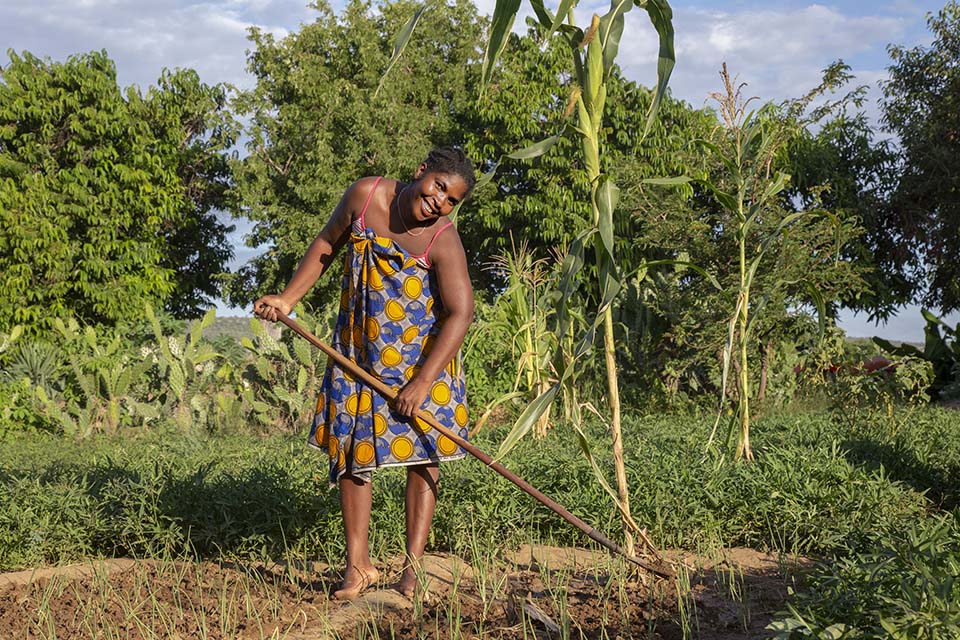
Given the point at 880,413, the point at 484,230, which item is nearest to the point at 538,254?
the point at 484,230

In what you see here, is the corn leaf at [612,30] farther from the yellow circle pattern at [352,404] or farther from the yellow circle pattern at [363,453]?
the yellow circle pattern at [363,453]

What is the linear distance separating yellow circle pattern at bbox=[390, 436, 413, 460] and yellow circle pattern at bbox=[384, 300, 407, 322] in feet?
1.43

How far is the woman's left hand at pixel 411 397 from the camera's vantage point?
3295 millimetres

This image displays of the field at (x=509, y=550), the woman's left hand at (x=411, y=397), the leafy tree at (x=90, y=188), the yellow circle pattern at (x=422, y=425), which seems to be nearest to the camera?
the field at (x=509, y=550)

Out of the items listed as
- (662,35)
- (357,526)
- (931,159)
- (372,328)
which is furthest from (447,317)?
(931,159)

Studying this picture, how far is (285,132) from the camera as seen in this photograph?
2100cm

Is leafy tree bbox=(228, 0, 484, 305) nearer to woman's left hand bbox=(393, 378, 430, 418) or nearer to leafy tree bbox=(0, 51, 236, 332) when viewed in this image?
leafy tree bbox=(0, 51, 236, 332)

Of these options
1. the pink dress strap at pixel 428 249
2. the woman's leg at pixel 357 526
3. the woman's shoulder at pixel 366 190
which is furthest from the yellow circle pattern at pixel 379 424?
the woman's shoulder at pixel 366 190

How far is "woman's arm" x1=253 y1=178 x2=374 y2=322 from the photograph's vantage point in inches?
136

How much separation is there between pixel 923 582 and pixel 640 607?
3.59 feet

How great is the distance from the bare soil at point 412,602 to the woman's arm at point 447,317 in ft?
2.05

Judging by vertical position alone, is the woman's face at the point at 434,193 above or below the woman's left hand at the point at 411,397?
above

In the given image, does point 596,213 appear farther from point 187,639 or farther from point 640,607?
point 187,639

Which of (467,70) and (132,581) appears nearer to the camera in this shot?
(132,581)
